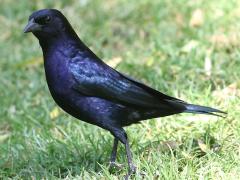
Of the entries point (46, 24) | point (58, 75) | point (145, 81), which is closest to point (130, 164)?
point (58, 75)

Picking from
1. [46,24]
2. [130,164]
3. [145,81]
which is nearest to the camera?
[130,164]

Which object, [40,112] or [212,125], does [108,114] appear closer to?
[212,125]

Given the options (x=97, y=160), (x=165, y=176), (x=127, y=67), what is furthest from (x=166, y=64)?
(x=165, y=176)

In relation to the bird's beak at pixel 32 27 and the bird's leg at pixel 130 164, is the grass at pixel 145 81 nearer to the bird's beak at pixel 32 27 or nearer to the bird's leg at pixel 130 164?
the bird's leg at pixel 130 164

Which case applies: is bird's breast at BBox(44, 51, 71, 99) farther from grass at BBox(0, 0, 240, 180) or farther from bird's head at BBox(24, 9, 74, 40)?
grass at BBox(0, 0, 240, 180)

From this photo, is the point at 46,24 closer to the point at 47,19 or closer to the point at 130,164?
the point at 47,19

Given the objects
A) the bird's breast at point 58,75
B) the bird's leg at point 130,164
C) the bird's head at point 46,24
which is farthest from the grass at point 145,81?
the bird's head at point 46,24

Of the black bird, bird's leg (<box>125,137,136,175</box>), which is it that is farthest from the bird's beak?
bird's leg (<box>125,137,136,175</box>)
